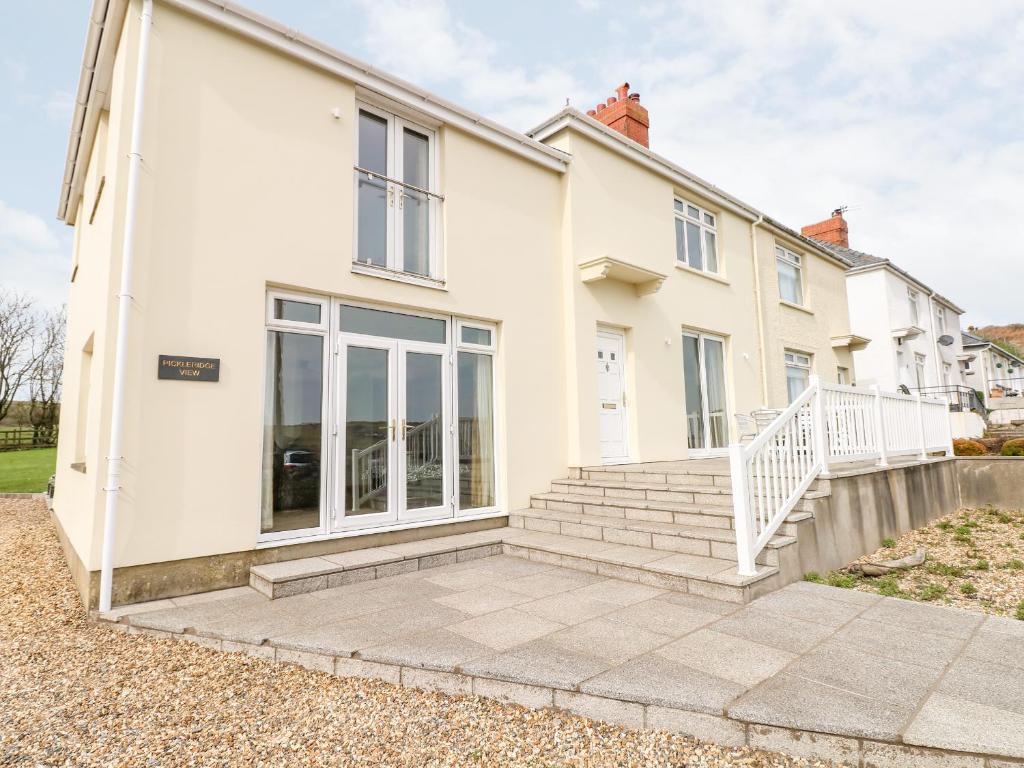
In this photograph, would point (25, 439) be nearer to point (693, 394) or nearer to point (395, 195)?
point (395, 195)

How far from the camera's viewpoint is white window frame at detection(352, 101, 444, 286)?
6.16 m

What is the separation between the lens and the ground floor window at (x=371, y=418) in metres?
5.42

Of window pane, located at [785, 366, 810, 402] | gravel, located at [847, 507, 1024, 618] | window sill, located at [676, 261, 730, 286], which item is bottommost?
gravel, located at [847, 507, 1024, 618]

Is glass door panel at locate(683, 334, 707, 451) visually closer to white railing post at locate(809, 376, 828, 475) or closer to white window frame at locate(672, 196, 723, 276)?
white window frame at locate(672, 196, 723, 276)

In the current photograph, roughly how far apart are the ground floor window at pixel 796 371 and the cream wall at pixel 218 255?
9.44 m

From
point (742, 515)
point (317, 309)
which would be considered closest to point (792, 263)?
point (742, 515)

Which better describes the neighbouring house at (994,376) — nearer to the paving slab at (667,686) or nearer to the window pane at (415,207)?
the window pane at (415,207)

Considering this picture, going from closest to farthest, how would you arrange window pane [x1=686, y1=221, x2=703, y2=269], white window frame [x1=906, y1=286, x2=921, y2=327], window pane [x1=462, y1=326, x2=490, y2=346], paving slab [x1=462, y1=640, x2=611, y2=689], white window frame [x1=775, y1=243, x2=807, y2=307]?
paving slab [x1=462, y1=640, x2=611, y2=689]
window pane [x1=462, y1=326, x2=490, y2=346]
window pane [x1=686, y1=221, x2=703, y2=269]
white window frame [x1=775, y1=243, x2=807, y2=307]
white window frame [x1=906, y1=286, x2=921, y2=327]

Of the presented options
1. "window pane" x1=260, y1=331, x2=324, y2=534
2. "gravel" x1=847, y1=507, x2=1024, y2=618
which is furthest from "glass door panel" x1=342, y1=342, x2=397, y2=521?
"gravel" x1=847, y1=507, x2=1024, y2=618

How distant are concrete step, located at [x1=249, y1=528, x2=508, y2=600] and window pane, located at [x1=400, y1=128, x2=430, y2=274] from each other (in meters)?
3.37

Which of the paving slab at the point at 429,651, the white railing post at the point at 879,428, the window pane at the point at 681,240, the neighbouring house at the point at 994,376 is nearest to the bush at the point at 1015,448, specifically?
the white railing post at the point at 879,428

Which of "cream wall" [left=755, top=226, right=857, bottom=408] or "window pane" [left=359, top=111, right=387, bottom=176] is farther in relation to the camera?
"cream wall" [left=755, top=226, right=857, bottom=408]

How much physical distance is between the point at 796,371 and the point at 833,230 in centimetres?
948

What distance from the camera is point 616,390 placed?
28.8 ft
